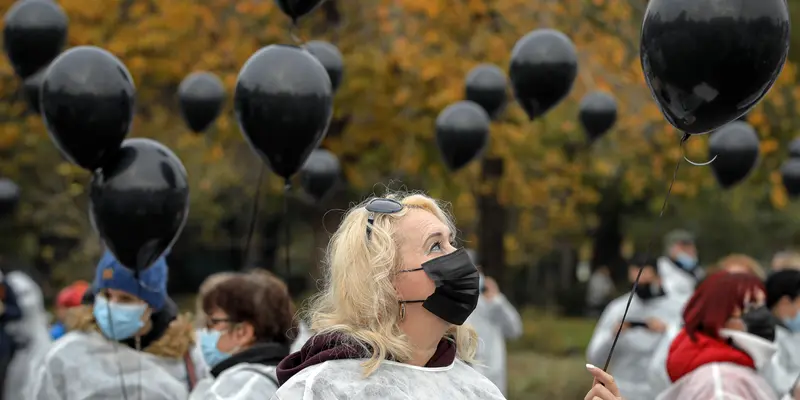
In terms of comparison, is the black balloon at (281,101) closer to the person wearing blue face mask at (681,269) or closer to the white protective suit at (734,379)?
the white protective suit at (734,379)

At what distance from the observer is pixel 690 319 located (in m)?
4.81

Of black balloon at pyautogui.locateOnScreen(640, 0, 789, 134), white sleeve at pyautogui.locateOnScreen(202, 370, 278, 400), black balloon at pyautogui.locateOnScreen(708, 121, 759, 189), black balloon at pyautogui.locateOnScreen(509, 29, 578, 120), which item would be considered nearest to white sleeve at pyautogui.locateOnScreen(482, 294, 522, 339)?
black balloon at pyautogui.locateOnScreen(708, 121, 759, 189)

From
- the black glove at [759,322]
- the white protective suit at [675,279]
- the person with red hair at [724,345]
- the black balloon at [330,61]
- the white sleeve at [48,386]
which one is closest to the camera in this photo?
the person with red hair at [724,345]

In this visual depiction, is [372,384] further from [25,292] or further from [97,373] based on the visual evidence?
[25,292]

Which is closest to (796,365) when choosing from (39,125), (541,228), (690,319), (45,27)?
(690,319)

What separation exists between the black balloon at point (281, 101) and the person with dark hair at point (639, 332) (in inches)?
151

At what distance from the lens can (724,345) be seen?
15.3ft

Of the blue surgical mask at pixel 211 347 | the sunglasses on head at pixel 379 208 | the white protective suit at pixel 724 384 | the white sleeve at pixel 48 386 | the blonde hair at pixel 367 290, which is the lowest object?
the white sleeve at pixel 48 386

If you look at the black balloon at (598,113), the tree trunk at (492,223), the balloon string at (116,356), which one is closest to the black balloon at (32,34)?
the balloon string at (116,356)

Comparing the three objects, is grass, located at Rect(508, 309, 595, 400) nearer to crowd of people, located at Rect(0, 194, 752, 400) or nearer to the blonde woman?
crowd of people, located at Rect(0, 194, 752, 400)

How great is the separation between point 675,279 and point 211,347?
5588 mm

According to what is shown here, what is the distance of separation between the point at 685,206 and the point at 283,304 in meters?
24.8

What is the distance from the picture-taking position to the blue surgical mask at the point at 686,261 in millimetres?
9594

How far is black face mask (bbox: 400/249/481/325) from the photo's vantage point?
3152 mm
